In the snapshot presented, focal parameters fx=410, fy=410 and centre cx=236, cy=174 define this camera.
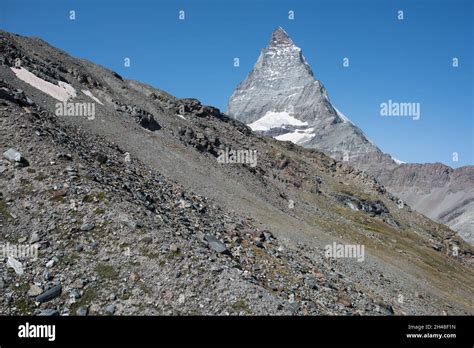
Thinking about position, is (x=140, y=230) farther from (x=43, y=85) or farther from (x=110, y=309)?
(x=43, y=85)

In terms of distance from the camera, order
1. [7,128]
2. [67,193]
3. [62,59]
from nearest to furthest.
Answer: [67,193]
[7,128]
[62,59]

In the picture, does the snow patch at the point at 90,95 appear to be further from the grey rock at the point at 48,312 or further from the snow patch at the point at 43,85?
the grey rock at the point at 48,312

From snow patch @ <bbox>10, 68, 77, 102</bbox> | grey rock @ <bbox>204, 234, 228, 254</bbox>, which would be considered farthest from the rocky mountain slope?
snow patch @ <bbox>10, 68, 77, 102</bbox>

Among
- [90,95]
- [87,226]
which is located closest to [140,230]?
[87,226]

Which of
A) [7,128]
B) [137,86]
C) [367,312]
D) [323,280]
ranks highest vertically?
[137,86]

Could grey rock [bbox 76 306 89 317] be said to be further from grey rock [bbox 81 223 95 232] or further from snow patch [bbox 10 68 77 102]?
snow patch [bbox 10 68 77 102]

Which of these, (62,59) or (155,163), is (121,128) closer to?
(155,163)
